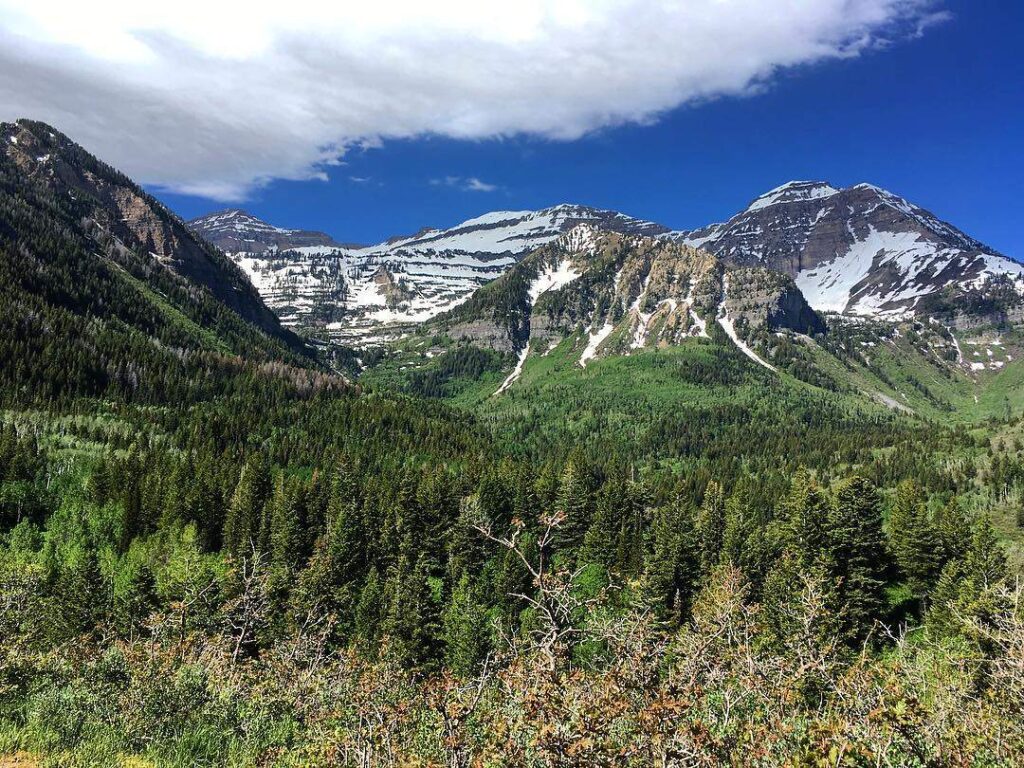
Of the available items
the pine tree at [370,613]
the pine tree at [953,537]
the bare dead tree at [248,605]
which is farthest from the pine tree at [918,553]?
the bare dead tree at [248,605]

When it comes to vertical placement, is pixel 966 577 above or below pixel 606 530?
above

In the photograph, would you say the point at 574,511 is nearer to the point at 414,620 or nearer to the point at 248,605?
the point at 414,620

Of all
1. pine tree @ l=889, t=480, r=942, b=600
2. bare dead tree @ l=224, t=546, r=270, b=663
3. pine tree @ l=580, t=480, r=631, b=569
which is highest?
bare dead tree @ l=224, t=546, r=270, b=663

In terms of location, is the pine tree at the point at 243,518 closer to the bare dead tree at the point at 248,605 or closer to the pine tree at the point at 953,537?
the bare dead tree at the point at 248,605

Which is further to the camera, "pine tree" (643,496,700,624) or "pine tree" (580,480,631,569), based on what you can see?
"pine tree" (580,480,631,569)

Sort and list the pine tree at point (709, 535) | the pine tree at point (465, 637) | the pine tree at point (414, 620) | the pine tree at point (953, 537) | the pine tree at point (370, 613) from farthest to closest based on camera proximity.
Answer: the pine tree at point (709, 535), the pine tree at point (953, 537), the pine tree at point (370, 613), the pine tree at point (414, 620), the pine tree at point (465, 637)

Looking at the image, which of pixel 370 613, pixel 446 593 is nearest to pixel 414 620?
pixel 370 613

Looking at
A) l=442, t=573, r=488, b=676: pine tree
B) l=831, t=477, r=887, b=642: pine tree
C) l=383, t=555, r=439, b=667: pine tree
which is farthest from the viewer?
l=831, t=477, r=887, b=642: pine tree

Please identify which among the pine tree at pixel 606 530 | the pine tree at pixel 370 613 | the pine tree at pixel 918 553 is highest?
the pine tree at pixel 918 553

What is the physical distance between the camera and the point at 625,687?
9.82 meters

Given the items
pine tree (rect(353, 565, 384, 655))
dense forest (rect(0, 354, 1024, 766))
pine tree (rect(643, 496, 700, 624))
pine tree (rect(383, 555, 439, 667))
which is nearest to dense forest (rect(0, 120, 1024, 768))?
dense forest (rect(0, 354, 1024, 766))

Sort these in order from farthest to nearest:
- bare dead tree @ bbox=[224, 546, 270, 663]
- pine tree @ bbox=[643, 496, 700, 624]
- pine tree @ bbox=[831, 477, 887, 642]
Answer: pine tree @ bbox=[643, 496, 700, 624]
pine tree @ bbox=[831, 477, 887, 642]
bare dead tree @ bbox=[224, 546, 270, 663]

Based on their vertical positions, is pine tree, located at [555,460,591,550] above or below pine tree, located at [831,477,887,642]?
below

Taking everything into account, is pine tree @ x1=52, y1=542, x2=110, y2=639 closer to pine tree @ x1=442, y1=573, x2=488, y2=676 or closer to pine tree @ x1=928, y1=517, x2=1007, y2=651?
pine tree @ x1=442, y1=573, x2=488, y2=676
